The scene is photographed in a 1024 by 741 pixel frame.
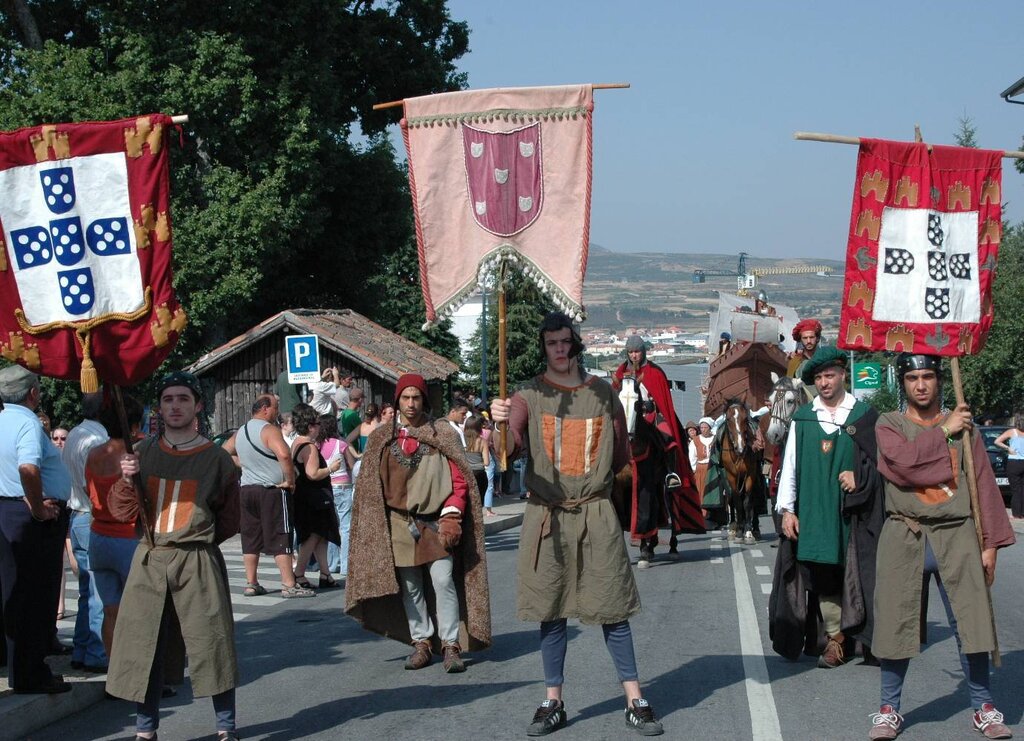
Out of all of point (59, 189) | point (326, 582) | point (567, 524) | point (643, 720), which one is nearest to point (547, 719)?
point (643, 720)

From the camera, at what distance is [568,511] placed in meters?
7.16

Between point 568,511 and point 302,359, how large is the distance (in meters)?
12.0

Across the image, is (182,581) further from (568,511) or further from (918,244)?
(918,244)

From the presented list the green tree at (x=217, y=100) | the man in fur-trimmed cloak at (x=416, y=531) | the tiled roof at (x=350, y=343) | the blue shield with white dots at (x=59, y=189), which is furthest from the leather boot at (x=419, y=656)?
the green tree at (x=217, y=100)

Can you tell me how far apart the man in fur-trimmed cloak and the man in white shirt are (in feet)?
5.39

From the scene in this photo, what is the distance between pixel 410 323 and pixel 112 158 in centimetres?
5807

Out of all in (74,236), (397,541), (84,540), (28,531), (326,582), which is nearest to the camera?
(74,236)

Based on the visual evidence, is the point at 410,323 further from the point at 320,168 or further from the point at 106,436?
the point at 106,436

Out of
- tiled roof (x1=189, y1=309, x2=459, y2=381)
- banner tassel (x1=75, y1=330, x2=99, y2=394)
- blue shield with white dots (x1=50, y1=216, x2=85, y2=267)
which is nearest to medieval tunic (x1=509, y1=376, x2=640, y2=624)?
banner tassel (x1=75, y1=330, x2=99, y2=394)

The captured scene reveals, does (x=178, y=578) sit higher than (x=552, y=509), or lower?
lower

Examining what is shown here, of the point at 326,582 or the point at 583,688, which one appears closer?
the point at 583,688

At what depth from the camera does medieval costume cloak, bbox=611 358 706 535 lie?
1395cm

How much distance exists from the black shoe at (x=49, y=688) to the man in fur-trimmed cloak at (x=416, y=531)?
6.44ft

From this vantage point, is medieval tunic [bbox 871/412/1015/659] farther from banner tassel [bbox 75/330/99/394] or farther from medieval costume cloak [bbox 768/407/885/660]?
banner tassel [bbox 75/330/99/394]
